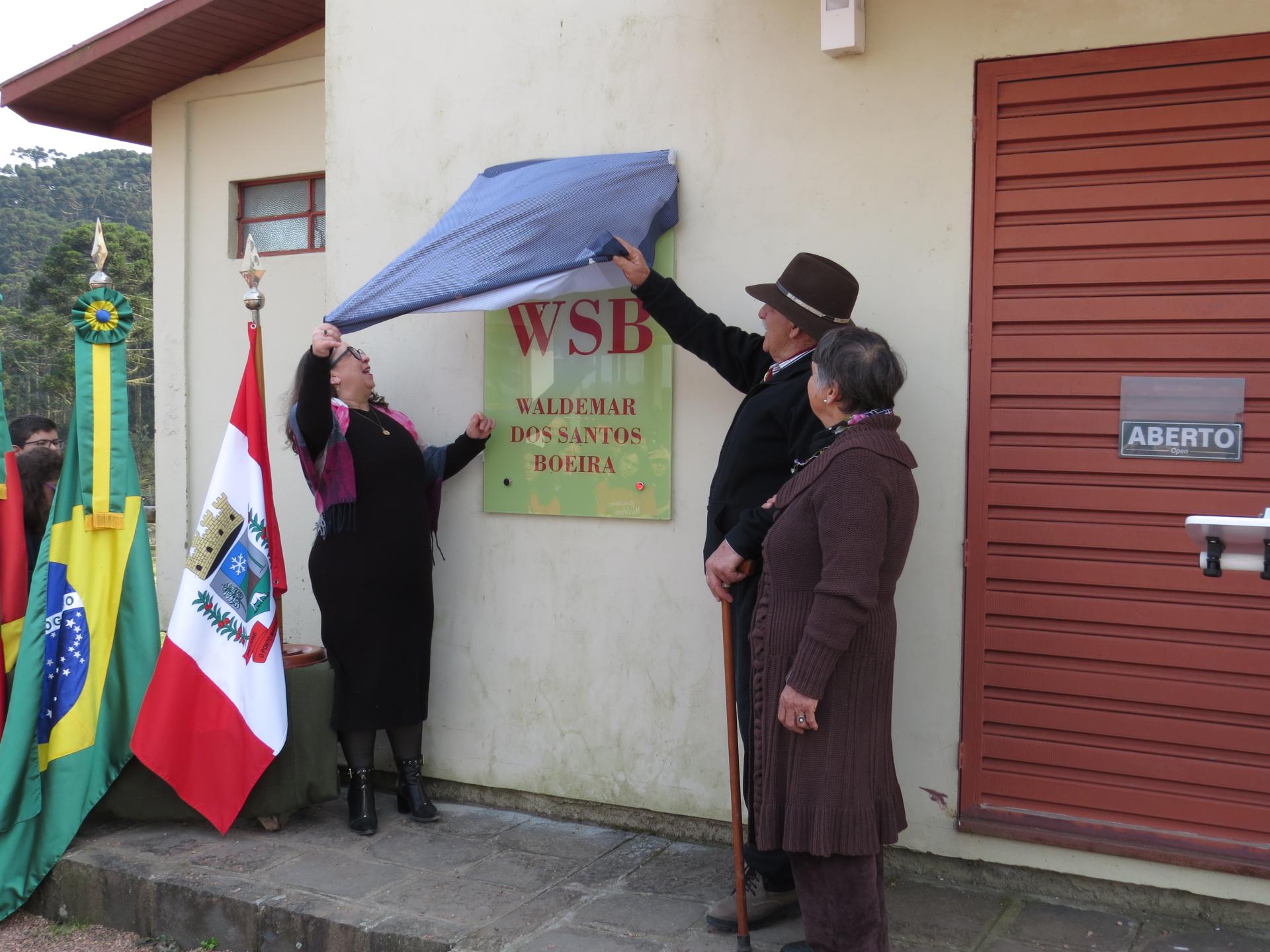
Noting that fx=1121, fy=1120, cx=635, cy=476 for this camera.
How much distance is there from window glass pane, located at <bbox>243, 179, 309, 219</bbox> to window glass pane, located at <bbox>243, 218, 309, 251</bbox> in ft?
0.17

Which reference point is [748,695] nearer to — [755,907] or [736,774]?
[736,774]

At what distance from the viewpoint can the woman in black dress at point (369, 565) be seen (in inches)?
172

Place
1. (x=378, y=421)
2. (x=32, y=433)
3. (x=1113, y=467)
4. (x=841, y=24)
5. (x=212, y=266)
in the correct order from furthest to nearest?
(x=212, y=266), (x=32, y=433), (x=378, y=421), (x=841, y=24), (x=1113, y=467)

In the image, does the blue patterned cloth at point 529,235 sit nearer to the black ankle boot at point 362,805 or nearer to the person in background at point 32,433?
the black ankle boot at point 362,805

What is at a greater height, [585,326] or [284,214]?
[284,214]

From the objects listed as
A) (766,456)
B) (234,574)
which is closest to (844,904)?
(766,456)

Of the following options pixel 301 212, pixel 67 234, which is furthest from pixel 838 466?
pixel 67 234

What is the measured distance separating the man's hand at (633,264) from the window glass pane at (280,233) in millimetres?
4214

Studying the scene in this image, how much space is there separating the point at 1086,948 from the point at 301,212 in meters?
6.30

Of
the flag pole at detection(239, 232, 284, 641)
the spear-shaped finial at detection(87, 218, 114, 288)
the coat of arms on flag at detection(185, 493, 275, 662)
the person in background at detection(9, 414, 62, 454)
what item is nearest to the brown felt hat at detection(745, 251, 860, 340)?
the flag pole at detection(239, 232, 284, 641)

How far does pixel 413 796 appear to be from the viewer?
4543 mm

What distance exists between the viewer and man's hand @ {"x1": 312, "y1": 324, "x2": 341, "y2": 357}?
4.01 m

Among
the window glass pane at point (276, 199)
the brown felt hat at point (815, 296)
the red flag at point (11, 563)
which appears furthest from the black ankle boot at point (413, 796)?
the window glass pane at point (276, 199)

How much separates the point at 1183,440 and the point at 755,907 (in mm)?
1964
